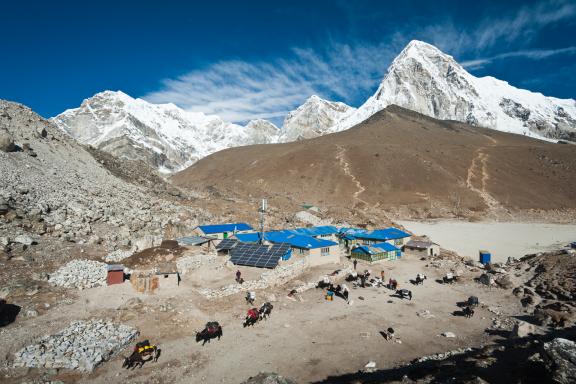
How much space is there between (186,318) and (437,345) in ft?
53.8

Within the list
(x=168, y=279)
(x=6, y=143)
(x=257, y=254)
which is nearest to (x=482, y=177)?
(x=257, y=254)

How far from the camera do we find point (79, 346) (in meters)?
19.1

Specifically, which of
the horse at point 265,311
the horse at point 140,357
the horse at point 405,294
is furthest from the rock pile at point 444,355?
the horse at point 140,357

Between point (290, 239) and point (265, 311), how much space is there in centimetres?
1583

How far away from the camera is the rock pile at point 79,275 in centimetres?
2550

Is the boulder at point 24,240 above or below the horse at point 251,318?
above

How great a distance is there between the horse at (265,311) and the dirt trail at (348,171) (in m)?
88.7

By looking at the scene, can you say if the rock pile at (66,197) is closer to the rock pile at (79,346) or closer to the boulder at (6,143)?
the boulder at (6,143)

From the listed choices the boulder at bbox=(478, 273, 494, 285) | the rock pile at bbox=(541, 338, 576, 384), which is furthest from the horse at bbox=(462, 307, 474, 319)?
the rock pile at bbox=(541, 338, 576, 384)

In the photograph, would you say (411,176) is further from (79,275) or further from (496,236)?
(79,275)

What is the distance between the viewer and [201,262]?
32281 mm

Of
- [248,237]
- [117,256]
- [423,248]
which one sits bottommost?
[423,248]

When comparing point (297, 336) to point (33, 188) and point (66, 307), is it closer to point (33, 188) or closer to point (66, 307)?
point (66, 307)

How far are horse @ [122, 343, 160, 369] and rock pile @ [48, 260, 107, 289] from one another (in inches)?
373
